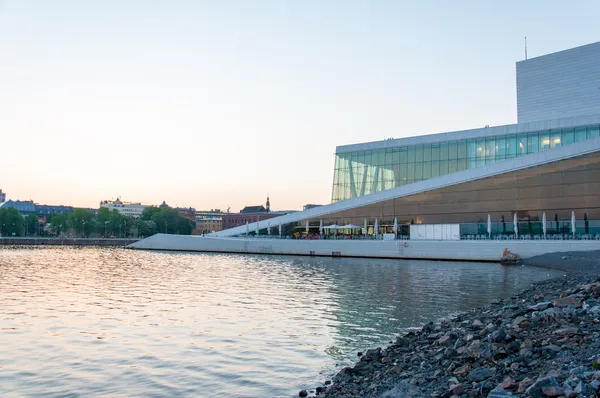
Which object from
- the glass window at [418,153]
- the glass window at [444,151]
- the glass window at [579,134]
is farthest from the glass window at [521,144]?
the glass window at [418,153]

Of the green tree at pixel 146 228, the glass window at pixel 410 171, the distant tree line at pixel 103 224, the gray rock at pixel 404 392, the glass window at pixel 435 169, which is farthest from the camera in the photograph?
the distant tree line at pixel 103 224

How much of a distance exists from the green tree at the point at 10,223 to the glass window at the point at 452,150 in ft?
455

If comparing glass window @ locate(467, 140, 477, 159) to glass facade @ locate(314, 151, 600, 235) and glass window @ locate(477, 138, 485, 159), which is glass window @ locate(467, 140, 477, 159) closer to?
glass window @ locate(477, 138, 485, 159)

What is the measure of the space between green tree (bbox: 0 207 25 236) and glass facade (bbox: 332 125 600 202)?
121 metres

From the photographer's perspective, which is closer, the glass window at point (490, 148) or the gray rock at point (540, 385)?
the gray rock at point (540, 385)

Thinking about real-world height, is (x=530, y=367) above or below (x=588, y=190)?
below

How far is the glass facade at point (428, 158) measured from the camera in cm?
6344

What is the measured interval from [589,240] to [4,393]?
5105 cm

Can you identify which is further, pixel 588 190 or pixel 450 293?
pixel 588 190

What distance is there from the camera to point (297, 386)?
12.1 metres

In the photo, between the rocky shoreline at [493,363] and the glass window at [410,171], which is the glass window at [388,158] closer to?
the glass window at [410,171]

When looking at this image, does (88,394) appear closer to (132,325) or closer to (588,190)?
(132,325)

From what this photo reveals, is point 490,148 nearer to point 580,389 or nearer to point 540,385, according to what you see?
point 540,385

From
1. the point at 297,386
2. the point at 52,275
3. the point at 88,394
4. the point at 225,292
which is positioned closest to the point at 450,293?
the point at 225,292
